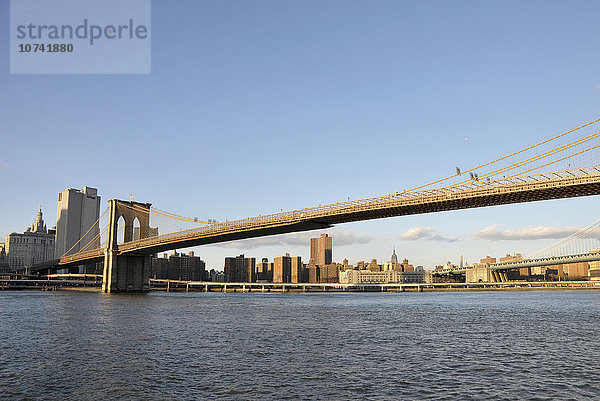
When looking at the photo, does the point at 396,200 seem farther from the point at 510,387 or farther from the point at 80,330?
the point at 510,387

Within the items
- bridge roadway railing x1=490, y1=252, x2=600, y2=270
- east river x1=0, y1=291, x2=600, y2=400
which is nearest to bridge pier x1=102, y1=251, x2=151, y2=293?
east river x1=0, y1=291, x2=600, y2=400

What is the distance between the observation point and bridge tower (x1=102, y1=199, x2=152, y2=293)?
90037 millimetres

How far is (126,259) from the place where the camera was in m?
93.1

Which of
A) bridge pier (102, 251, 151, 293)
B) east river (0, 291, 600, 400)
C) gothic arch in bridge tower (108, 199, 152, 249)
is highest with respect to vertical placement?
gothic arch in bridge tower (108, 199, 152, 249)

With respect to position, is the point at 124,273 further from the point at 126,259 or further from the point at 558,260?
the point at 558,260

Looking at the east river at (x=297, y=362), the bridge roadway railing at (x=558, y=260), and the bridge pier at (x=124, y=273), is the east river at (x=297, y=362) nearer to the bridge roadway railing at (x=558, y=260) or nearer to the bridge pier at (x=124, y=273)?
the bridge pier at (x=124, y=273)

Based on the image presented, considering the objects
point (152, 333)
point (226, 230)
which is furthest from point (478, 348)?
point (226, 230)

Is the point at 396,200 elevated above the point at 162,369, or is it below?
above

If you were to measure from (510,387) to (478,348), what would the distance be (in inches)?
321

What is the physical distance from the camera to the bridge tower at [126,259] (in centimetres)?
9004

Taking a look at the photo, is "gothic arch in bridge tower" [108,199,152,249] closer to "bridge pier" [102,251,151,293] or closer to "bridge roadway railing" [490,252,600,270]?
"bridge pier" [102,251,151,293]

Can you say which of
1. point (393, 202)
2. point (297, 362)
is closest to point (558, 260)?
point (393, 202)

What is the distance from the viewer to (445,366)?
1891 cm

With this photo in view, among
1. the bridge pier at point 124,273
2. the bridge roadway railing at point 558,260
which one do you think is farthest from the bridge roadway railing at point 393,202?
the bridge roadway railing at point 558,260
